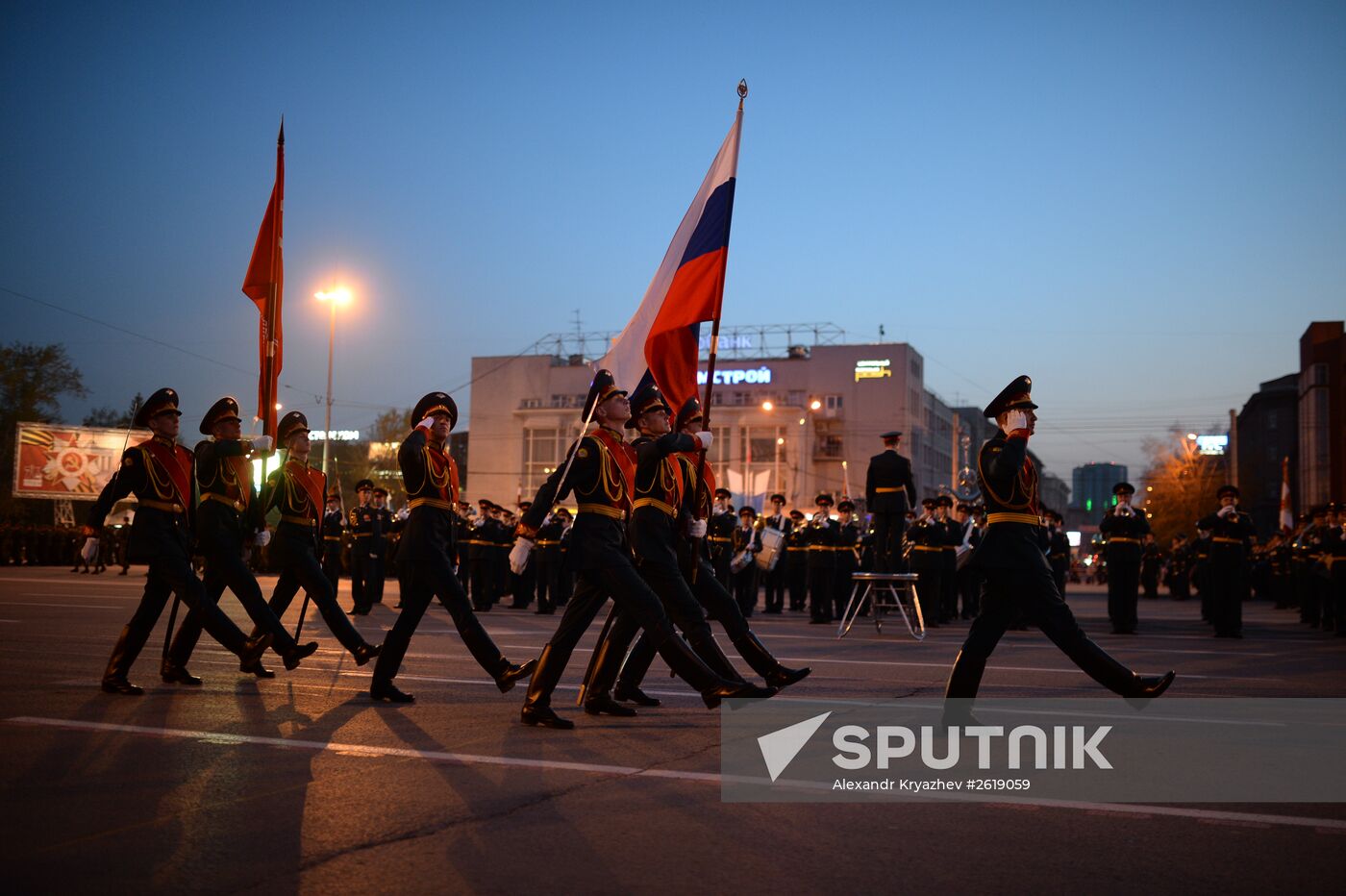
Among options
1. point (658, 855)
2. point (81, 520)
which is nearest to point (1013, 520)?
point (658, 855)

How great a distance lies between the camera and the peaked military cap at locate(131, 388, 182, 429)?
32.3 feet

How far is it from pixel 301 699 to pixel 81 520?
6159 cm

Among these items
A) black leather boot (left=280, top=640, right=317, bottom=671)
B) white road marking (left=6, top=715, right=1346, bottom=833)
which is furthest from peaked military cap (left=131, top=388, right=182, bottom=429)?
white road marking (left=6, top=715, right=1346, bottom=833)

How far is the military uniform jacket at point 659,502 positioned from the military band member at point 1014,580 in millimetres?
2064

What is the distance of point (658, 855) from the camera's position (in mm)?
4629

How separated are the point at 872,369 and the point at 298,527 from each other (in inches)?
3459

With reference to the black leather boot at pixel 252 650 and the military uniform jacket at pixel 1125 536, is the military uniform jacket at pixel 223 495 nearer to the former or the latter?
the black leather boot at pixel 252 650

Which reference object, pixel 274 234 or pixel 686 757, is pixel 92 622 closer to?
pixel 274 234

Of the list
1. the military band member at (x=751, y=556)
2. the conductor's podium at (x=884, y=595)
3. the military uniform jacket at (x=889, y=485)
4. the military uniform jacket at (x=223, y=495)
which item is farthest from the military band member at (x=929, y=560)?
the military uniform jacket at (x=223, y=495)

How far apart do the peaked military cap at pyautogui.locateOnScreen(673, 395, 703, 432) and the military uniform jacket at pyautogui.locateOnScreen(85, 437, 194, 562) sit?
4.08 m

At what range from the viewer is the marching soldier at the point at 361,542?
849 inches

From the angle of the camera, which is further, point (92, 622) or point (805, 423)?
point (805, 423)

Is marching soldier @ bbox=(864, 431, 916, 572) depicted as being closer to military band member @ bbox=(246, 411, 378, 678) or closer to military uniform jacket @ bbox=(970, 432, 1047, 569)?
military band member @ bbox=(246, 411, 378, 678)

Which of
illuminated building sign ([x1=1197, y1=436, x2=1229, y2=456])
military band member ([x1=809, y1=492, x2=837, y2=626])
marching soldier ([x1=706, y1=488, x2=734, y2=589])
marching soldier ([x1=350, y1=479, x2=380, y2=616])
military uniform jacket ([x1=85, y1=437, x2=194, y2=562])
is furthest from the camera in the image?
illuminated building sign ([x1=1197, y1=436, x2=1229, y2=456])
